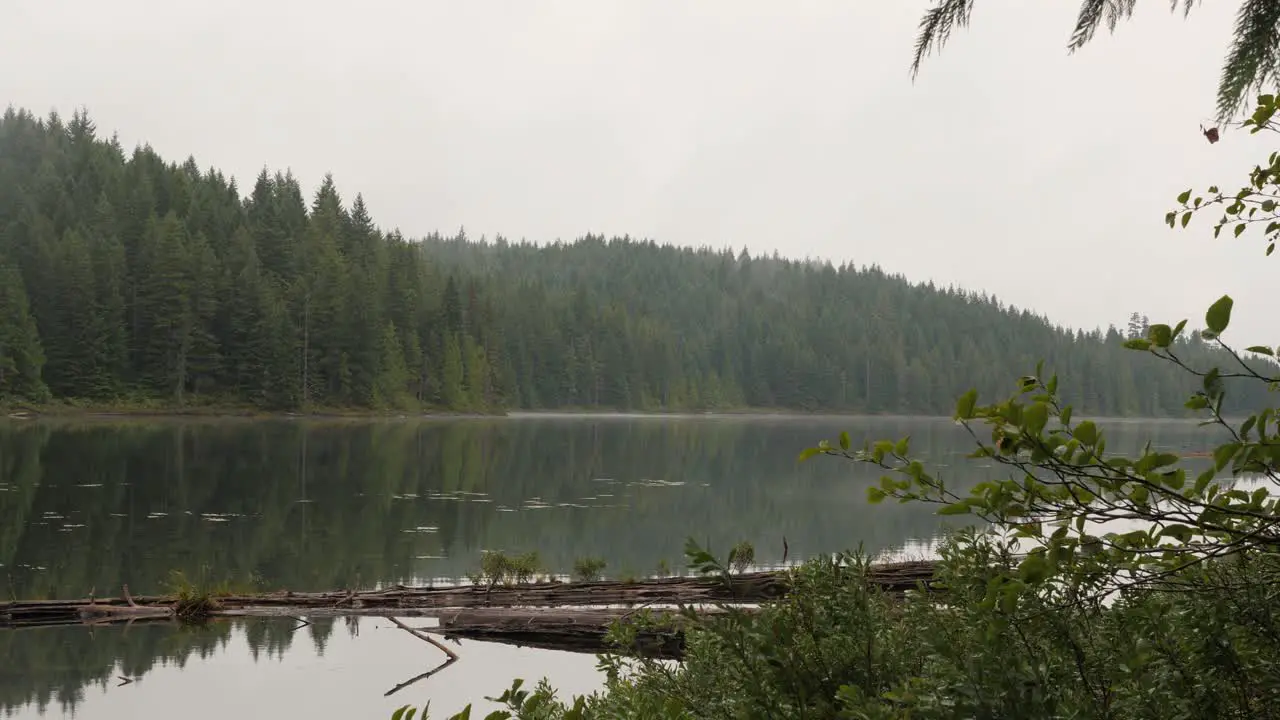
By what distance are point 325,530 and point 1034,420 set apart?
2611 centimetres

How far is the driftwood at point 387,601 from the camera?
13875 mm

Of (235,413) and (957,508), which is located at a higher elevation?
(957,508)

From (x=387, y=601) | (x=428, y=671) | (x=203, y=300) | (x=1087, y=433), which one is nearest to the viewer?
(x=1087, y=433)

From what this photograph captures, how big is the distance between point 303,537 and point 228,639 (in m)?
11.9

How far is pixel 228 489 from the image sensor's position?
3369cm

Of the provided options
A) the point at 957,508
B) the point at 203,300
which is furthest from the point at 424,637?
the point at 203,300

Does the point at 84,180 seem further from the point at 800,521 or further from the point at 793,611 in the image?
the point at 793,611

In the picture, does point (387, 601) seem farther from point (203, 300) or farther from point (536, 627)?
point (203, 300)

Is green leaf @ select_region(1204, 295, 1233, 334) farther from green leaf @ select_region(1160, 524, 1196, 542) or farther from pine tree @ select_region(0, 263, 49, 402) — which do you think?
pine tree @ select_region(0, 263, 49, 402)

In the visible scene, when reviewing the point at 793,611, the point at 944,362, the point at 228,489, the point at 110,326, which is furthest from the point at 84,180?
the point at 944,362

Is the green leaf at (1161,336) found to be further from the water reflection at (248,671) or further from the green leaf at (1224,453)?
the water reflection at (248,671)

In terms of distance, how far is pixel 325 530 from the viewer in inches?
1042

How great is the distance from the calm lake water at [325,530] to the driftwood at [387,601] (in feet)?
1.30

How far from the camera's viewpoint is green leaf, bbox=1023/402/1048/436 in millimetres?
2209
